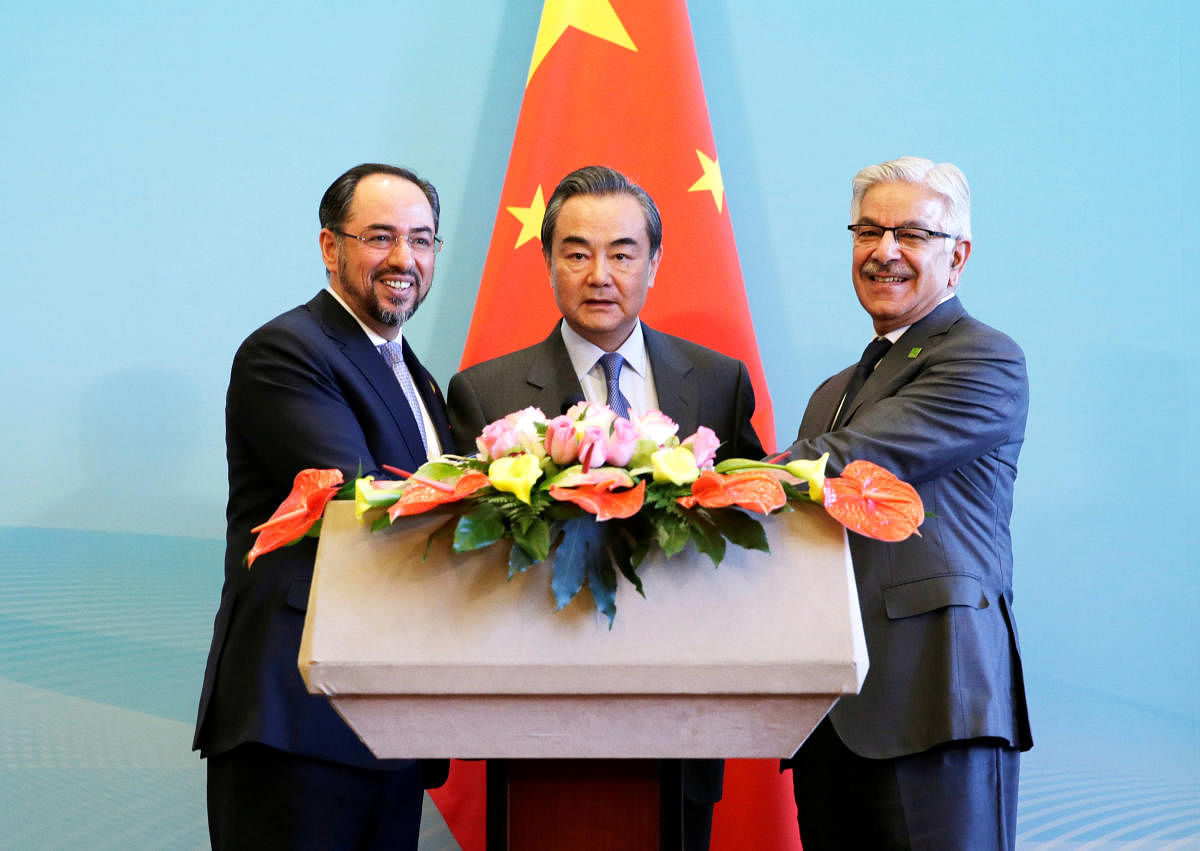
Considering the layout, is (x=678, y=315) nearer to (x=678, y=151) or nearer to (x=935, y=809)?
(x=678, y=151)

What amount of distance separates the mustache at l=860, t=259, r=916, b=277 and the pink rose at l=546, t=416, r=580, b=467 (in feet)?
3.94

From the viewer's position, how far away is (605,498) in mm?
1124

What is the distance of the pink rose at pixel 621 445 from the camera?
3.92 feet

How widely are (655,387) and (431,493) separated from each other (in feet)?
3.47

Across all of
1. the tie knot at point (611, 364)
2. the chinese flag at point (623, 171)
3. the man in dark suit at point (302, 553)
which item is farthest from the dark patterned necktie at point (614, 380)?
the chinese flag at point (623, 171)

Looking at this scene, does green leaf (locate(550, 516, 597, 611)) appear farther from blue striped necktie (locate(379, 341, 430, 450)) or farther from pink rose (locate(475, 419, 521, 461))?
blue striped necktie (locate(379, 341, 430, 450))

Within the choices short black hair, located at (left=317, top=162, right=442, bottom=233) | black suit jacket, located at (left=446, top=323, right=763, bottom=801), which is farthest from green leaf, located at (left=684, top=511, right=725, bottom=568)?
short black hair, located at (left=317, top=162, right=442, bottom=233)

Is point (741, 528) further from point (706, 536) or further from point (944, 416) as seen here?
point (944, 416)

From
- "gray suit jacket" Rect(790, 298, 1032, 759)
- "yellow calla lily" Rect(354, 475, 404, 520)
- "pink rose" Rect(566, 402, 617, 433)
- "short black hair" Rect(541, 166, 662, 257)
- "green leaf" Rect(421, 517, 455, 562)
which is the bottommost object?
"gray suit jacket" Rect(790, 298, 1032, 759)

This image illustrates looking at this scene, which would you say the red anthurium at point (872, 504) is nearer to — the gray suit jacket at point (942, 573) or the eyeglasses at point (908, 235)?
the gray suit jacket at point (942, 573)

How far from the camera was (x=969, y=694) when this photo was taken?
6.09ft

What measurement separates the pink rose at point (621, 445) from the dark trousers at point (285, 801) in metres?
0.94

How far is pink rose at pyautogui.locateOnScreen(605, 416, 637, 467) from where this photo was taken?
1196 mm

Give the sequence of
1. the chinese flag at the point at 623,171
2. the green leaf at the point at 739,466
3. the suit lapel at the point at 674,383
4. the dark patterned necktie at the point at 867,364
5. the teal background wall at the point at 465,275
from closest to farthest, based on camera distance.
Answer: the green leaf at the point at 739,466
the suit lapel at the point at 674,383
the dark patterned necktie at the point at 867,364
the chinese flag at the point at 623,171
the teal background wall at the point at 465,275
